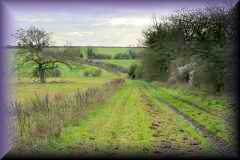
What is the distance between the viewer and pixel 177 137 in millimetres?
5652

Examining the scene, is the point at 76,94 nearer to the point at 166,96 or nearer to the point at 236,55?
the point at 166,96

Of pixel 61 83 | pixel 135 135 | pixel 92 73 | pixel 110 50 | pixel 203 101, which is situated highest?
pixel 110 50

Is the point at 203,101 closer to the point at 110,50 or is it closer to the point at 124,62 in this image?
the point at 124,62

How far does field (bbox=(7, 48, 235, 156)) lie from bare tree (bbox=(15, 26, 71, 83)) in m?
0.11

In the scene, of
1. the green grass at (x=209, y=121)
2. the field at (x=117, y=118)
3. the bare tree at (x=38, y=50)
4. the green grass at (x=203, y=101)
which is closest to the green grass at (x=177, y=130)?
the field at (x=117, y=118)

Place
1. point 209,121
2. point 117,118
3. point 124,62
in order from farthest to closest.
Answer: point 124,62
point 117,118
point 209,121

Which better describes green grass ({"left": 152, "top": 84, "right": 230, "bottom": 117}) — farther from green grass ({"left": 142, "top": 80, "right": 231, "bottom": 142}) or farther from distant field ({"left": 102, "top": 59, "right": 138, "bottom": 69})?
distant field ({"left": 102, "top": 59, "right": 138, "bottom": 69})

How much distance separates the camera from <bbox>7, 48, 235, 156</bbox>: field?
5648mm

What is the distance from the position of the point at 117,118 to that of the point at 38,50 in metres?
1.39

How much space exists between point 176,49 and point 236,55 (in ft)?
2.55

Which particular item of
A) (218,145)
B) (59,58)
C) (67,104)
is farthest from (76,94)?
(218,145)

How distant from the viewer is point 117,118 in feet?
19.0

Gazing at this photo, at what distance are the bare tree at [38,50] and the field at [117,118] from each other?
0.36 ft

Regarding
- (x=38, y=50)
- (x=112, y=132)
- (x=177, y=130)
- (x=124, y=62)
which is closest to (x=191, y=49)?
(x=124, y=62)
